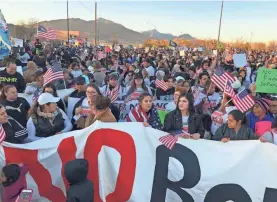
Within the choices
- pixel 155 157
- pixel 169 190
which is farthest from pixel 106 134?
pixel 169 190

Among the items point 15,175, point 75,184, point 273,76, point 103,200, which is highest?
point 273,76

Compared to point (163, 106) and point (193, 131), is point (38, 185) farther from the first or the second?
point (163, 106)

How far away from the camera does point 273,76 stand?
6363mm

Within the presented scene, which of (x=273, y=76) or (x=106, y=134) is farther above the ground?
(x=273, y=76)

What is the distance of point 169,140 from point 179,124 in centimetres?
56

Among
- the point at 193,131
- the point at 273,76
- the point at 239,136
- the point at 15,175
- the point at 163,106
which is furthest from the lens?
the point at 163,106

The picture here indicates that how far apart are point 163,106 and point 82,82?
179 cm

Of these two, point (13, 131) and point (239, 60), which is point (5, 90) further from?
point (239, 60)

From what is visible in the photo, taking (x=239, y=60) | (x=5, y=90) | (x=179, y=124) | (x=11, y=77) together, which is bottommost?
(x=179, y=124)

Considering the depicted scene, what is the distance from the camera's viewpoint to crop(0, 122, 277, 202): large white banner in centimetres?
405

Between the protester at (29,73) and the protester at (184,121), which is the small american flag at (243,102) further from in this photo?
the protester at (29,73)

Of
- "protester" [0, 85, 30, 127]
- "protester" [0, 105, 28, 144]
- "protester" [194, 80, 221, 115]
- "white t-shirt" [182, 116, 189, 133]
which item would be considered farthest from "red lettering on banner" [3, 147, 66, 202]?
"protester" [194, 80, 221, 115]

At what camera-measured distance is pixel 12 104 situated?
17.0 ft

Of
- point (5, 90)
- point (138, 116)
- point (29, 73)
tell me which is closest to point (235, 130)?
point (138, 116)
